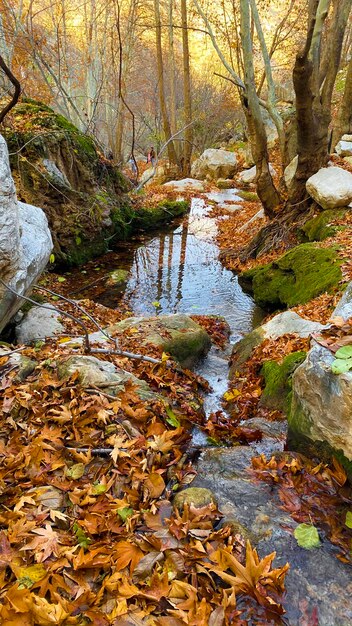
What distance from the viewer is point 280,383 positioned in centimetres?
407

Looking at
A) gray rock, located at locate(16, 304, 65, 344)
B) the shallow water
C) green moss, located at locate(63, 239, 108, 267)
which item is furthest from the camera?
green moss, located at locate(63, 239, 108, 267)

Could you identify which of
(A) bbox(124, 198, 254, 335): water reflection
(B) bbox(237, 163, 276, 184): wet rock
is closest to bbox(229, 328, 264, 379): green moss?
(A) bbox(124, 198, 254, 335): water reflection

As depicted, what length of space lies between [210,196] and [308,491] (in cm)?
1699

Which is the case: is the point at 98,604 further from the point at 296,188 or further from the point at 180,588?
the point at 296,188

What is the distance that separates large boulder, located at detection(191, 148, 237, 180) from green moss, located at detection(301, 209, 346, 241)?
1477 cm

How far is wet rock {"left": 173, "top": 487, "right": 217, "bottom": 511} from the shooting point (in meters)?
2.52

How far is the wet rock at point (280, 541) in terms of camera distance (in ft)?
6.60

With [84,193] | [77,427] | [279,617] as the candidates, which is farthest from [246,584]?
[84,193]

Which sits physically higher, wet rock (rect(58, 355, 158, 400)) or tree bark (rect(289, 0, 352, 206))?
tree bark (rect(289, 0, 352, 206))

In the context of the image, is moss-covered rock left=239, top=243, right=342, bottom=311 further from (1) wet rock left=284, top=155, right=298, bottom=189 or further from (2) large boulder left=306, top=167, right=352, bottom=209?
(1) wet rock left=284, top=155, right=298, bottom=189

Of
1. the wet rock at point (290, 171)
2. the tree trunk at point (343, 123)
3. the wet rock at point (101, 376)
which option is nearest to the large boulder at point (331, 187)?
the wet rock at point (290, 171)

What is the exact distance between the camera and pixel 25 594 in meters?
1.85

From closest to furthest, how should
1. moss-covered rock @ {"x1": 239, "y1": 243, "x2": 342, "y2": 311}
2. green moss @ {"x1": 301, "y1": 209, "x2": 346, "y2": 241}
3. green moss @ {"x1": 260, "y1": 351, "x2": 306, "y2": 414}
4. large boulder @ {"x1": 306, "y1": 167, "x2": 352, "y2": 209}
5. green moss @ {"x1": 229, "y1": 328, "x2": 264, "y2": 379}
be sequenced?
green moss @ {"x1": 260, "y1": 351, "x2": 306, "y2": 414} < green moss @ {"x1": 229, "y1": 328, "x2": 264, "y2": 379} < moss-covered rock @ {"x1": 239, "y1": 243, "x2": 342, "y2": 311} < green moss @ {"x1": 301, "y1": 209, "x2": 346, "y2": 241} < large boulder @ {"x1": 306, "y1": 167, "x2": 352, "y2": 209}

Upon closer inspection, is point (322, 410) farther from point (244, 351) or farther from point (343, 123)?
point (343, 123)
